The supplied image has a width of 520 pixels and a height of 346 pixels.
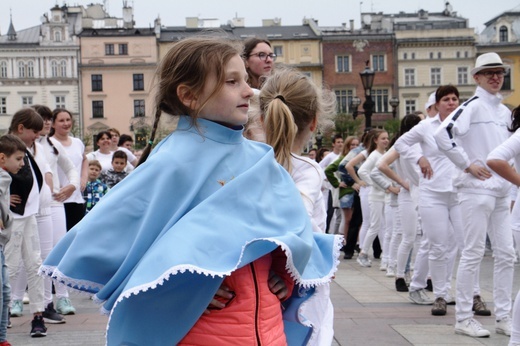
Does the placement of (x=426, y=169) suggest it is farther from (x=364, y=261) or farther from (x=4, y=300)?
(x=364, y=261)

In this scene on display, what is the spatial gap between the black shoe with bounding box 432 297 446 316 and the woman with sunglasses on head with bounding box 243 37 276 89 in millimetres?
3502

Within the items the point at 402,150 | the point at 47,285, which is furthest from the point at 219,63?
the point at 402,150

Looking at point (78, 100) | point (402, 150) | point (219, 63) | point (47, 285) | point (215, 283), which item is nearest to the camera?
point (215, 283)

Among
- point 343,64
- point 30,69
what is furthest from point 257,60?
point 30,69

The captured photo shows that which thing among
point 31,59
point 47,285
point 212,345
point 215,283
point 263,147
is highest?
point 31,59

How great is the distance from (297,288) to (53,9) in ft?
333

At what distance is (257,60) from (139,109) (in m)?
96.0

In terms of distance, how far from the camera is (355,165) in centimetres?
1644

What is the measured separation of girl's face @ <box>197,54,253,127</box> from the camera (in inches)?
137

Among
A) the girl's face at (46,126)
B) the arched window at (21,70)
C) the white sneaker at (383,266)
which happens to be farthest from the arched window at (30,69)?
the girl's face at (46,126)

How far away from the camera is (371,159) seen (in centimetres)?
1511

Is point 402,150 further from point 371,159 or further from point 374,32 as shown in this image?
point 374,32

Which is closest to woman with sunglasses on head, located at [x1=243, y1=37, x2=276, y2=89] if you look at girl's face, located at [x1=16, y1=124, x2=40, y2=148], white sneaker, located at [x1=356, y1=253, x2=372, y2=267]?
girl's face, located at [x1=16, y1=124, x2=40, y2=148]

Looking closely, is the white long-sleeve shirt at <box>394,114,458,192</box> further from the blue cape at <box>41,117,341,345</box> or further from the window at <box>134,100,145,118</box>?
the window at <box>134,100,145,118</box>
